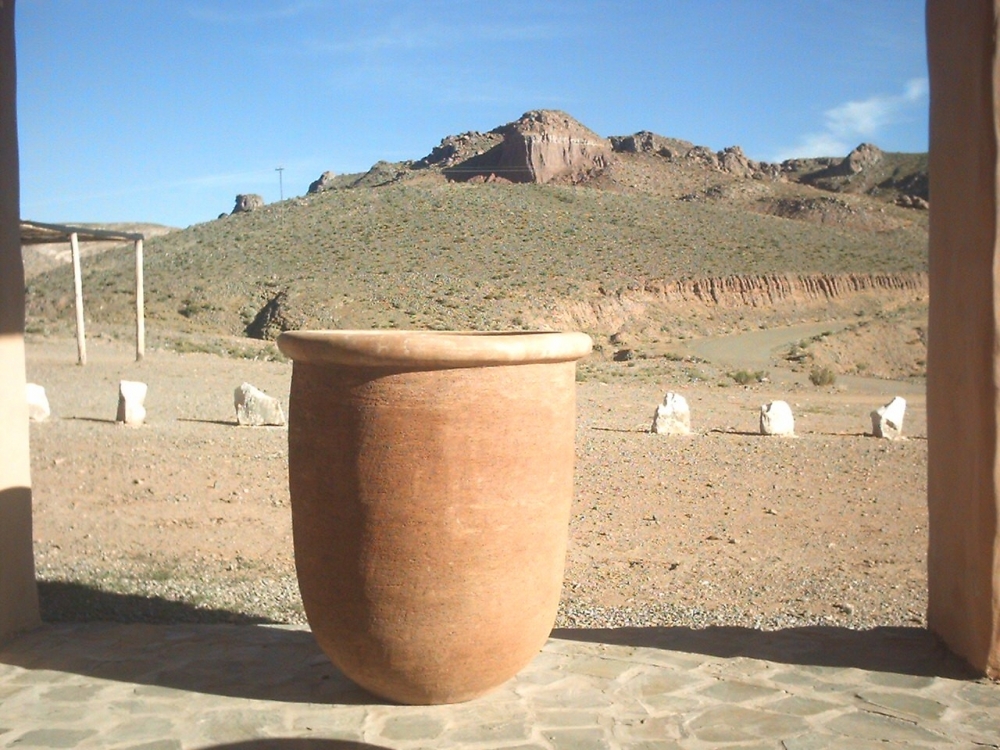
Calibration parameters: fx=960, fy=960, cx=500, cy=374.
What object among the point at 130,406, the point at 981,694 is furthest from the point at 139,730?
the point at 130,406

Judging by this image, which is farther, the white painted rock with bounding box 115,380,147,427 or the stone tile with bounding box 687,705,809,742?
the white painted rock with bounding box 115,380,147,427

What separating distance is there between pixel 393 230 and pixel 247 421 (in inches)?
1247

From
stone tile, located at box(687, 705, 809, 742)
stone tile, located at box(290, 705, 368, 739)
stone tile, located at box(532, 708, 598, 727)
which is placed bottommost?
stone tile, located at box(687, 705, 809, 742)

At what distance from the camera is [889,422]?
520 inches

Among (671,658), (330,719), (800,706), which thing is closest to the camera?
(330,719)

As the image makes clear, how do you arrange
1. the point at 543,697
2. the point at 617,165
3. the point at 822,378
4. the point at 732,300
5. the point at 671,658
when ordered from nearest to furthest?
the point at 543,697 < the point at 671,658 < the point at 822,378 < the point at 732,300 < the point at 617,165

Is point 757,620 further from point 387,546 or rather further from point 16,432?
point 16,432

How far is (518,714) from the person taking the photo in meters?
3.61

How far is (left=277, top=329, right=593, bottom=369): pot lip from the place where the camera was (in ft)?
10.8

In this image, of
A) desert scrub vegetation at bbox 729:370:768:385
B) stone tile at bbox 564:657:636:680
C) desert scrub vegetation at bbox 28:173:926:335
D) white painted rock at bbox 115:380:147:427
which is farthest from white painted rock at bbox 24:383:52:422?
desert scrub vegetation at bbox 28:173:926:335

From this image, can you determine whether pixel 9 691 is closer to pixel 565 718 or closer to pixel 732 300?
pixel 565 718

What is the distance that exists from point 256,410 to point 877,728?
10.3 metres

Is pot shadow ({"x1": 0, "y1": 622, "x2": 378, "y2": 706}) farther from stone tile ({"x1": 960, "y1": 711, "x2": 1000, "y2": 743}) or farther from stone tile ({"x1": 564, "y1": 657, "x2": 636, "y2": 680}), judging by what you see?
stone tile ({"x1": 960, "y1": 711, "x2": 1000, "y2": 743})

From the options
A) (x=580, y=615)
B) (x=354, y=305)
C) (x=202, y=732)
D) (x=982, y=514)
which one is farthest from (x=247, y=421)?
(x=354, y=305)
